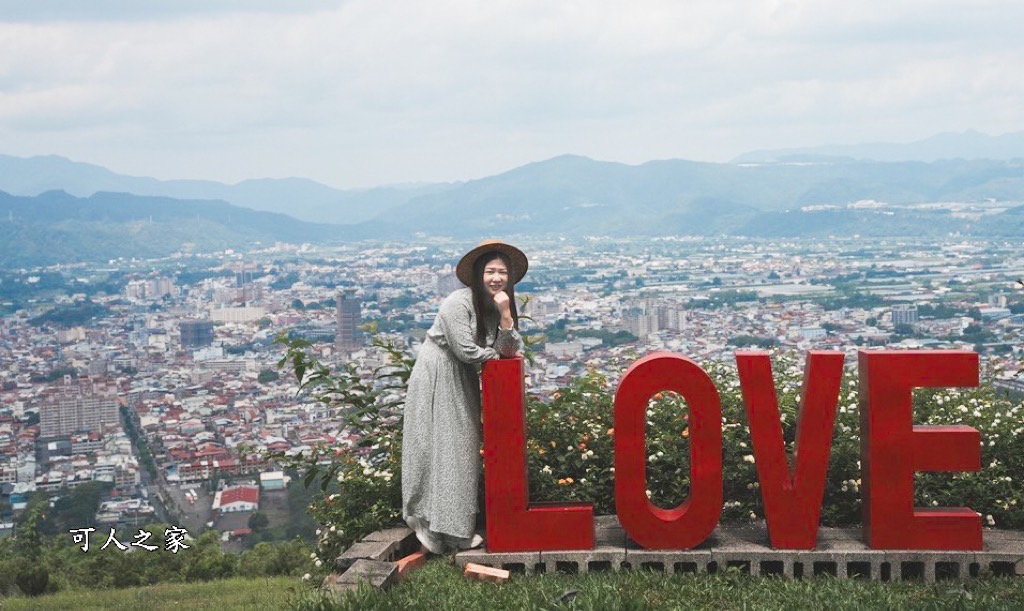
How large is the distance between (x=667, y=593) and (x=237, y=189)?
5217 inches

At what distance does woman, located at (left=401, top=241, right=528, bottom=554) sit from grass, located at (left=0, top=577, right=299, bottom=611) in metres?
1.05

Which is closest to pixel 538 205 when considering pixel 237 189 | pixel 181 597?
pixel 237 189

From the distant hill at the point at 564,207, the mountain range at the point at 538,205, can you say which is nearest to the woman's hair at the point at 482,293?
the distant hill at the point at 564,207

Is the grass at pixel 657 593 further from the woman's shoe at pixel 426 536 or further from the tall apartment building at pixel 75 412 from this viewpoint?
the tall apartment building at pixel 75 412

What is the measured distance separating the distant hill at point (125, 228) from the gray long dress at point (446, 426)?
5440 centimetres

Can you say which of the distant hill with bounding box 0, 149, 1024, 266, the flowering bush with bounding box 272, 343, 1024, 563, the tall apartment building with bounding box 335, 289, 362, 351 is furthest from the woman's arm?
the distant hill with bounding box 0, 149, 1024, 266

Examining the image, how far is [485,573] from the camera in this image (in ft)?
23.6

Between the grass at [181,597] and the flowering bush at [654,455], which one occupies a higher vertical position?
the flowering bush at [654,455]

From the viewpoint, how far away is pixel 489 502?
7586 mm

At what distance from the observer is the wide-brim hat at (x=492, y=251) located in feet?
25.4

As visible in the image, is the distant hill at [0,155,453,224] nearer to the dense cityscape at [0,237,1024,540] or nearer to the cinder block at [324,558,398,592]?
the dense cityscape at [0,237,1024,540]

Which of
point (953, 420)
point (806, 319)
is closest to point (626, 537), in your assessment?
point (953, 420)

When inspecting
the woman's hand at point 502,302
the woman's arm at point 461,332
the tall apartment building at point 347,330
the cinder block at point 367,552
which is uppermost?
the woman's hand at point 502,302

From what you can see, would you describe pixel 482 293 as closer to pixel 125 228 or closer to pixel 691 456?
pixel 691 456
